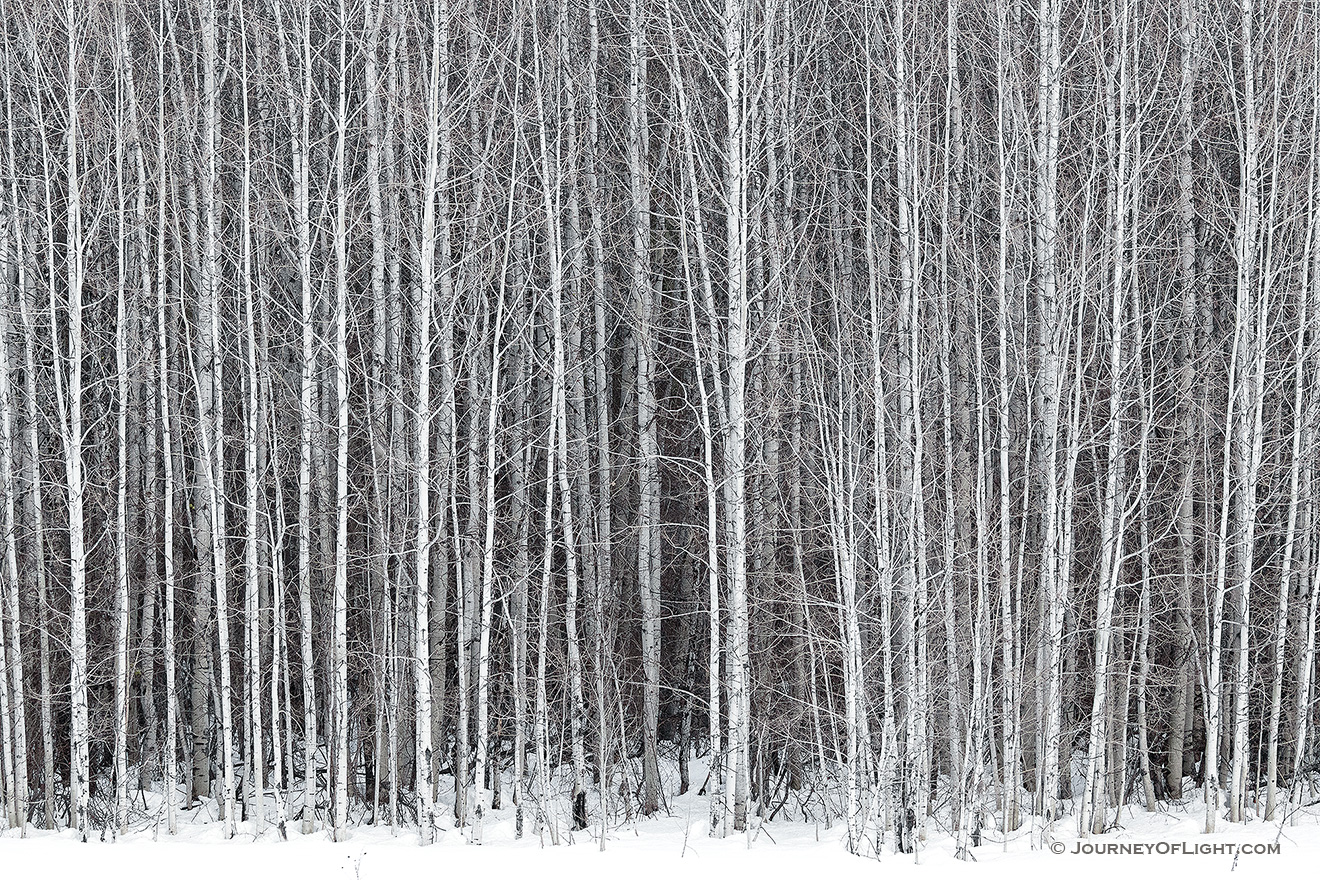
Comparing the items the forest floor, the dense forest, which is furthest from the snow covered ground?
the dense forest

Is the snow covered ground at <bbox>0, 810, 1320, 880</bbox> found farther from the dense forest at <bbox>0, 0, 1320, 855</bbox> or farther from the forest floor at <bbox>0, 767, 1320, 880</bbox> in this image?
the dense forest at <bbox>0, 0, 1320, 855</bbox>

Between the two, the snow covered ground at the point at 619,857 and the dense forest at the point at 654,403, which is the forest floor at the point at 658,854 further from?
the dense forest at the point at 654,403

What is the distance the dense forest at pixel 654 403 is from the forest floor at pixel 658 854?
0.86 ft

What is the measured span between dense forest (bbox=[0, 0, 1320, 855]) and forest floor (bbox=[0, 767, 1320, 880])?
263 millimetres

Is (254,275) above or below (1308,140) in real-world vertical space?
below

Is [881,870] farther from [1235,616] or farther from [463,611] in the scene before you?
[1235,616]

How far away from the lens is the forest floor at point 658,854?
839 cm

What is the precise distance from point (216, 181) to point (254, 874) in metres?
5.71

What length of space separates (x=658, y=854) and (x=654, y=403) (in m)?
3.74

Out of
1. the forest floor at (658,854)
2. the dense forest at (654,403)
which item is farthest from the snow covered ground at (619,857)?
the dense forest at (654,403)

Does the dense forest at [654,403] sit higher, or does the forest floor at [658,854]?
the dense forest at [654,403]

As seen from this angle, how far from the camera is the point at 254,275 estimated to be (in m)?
10.9

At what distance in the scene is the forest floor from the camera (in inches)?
330

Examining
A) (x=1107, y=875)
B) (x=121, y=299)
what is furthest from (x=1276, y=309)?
(x=121, y=299)
